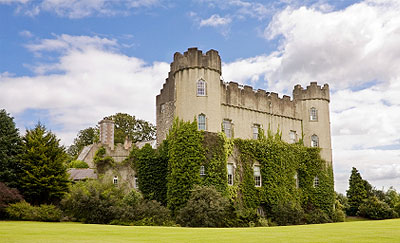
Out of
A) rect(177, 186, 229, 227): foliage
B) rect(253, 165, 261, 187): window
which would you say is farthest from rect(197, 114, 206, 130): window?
rect(253, 165, 261, 187): window

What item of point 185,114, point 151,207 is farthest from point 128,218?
point 185,114

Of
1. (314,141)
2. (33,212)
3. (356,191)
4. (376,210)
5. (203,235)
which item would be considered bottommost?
(376,210)

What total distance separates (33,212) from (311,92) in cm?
2905

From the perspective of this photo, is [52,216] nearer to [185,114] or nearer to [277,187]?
[185,114]

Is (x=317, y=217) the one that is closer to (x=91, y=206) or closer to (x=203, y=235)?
(x=91, y=206)

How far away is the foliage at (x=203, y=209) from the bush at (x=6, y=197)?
36.0 feet

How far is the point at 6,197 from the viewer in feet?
87.3

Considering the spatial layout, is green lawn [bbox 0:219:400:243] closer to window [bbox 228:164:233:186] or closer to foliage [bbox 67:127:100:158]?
window [bbox 228:164:233:186]

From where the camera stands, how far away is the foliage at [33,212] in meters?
26.2

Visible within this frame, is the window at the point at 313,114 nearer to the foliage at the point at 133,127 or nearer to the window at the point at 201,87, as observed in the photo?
the window at the point at 201,87

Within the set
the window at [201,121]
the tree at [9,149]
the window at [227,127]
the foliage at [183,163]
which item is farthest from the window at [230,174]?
the tree at [9,149]

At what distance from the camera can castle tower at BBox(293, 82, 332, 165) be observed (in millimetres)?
41562

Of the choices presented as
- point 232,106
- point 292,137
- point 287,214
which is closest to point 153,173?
point 232,106

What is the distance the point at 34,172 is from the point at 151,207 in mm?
8835
